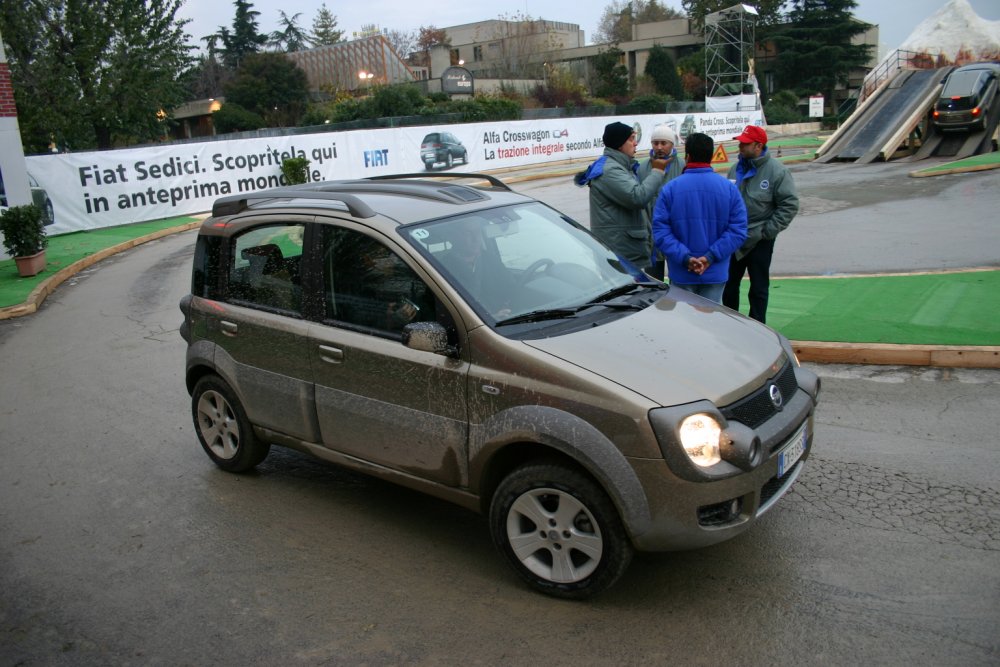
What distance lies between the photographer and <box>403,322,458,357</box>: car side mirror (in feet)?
13.1

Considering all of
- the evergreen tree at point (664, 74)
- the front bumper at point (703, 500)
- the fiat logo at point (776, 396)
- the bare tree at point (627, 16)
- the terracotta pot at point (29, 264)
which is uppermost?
the bare tree at point (627, 16)

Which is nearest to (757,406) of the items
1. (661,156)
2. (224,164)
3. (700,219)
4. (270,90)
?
(700,219)

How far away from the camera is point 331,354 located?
15.0ft

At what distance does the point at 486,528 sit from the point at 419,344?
1.30 metres

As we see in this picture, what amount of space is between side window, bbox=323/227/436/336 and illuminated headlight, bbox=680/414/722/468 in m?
1.41

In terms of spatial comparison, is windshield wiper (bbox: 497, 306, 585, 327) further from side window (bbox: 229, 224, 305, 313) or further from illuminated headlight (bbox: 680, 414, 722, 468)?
side window (bbox: 229, 224, 305, 313)

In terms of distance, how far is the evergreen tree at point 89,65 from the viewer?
27578 millimetres

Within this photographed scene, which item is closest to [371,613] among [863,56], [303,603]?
Answer: [303,603]

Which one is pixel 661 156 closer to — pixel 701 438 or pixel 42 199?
pixel 701 438

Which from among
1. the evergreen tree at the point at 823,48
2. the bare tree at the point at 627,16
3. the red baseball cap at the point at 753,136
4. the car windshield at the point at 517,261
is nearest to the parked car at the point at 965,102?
the red baseball cap at the point at 753,136

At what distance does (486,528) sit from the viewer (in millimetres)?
4695

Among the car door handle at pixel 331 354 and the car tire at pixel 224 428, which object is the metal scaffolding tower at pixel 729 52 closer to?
the car tire at pixel 224 428

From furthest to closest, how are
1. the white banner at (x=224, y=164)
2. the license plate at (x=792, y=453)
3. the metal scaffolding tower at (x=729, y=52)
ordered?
the metal scaffolding tower at (x=729, y=52) → the white banner at (x=224, y=164) → the license plate at (x=792, y=453)

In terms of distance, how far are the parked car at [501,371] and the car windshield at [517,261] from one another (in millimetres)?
13
